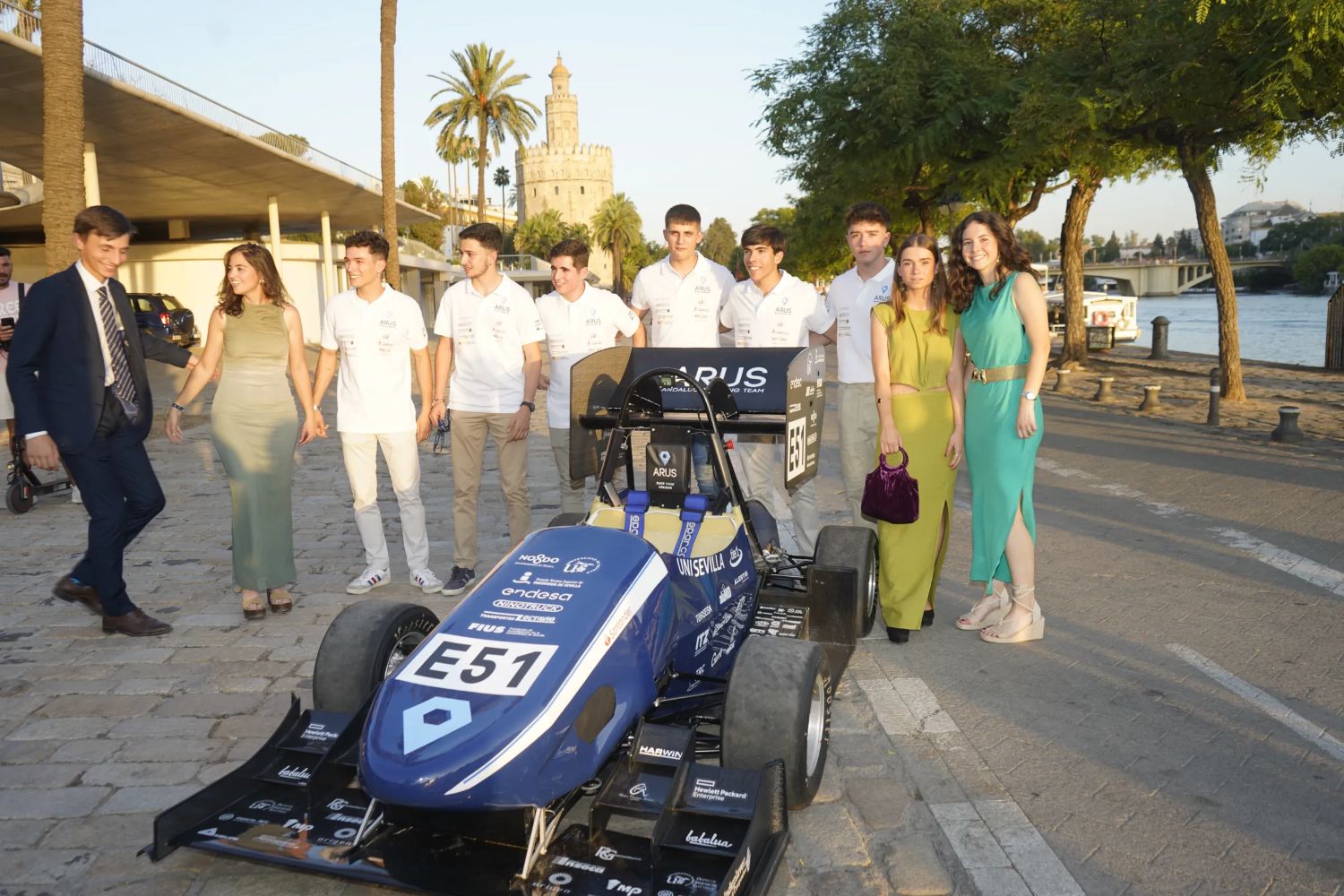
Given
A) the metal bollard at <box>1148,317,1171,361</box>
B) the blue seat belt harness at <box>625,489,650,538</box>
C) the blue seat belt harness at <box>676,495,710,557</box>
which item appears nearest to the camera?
the blue seat belt harness at <box>676,495,710,557</box>

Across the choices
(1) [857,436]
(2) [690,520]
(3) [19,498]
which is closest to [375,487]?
(2) [690,520]

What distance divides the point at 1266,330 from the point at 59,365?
60.4 metres

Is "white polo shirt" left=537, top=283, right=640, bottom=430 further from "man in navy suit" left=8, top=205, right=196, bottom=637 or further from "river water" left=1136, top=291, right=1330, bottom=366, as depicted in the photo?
"river water" left=1136, top=291, right=1330, bottom=366

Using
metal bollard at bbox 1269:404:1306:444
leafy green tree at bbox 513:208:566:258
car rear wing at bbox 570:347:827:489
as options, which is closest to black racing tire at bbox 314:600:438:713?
car rear wing at bbox 570:347:827:489

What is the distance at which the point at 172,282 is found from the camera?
3900cm

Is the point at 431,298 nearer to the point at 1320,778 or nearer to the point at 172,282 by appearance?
the point at 172,282

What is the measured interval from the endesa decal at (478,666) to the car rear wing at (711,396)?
1727mm

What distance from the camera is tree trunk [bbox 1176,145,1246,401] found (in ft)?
50.8

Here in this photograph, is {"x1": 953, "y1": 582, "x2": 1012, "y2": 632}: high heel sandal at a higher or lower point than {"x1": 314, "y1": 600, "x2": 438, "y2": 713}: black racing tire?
lower

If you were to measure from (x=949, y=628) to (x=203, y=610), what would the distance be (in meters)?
4.57

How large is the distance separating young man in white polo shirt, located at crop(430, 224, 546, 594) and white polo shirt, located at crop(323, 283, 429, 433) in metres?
0.26

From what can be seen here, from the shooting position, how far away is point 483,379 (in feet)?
21.7

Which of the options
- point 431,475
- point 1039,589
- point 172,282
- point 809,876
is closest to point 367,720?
point 809,876

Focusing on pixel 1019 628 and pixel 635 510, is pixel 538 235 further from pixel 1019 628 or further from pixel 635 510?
pixel 635 510
